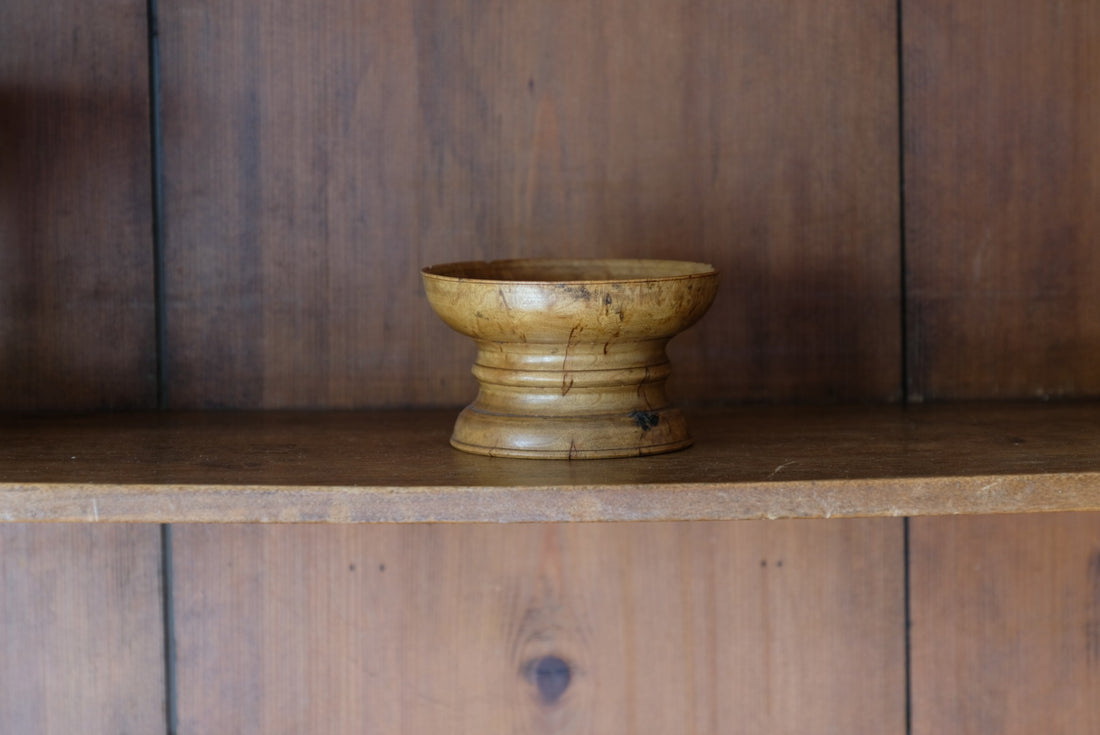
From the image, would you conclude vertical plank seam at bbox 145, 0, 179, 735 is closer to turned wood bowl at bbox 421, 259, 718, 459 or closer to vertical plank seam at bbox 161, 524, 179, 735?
vertical plank seam at bbox 161, 524, 179, 735

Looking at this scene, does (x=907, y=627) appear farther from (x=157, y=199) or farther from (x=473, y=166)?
(x=157, y=199)

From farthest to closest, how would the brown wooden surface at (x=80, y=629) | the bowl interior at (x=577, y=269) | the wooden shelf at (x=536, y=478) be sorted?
the brown wooden surface at (x=80, y=629) < the bowl interior at (x=577, y=269) < the wooden shelf at (x=536, y=478)

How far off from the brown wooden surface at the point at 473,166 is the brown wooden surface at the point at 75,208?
2cm

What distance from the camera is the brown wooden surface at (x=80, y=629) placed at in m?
0.75

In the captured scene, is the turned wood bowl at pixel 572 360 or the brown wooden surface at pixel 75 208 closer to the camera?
the turned wood bowl at pixel 572 360

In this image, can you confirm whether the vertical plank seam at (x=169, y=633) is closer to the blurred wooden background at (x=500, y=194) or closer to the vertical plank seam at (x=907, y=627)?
the blurred wooden background at (x=500, y=194)

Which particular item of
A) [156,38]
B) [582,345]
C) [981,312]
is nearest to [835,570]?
[981,312]

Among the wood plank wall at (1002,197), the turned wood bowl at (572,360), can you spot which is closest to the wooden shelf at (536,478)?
the turned wood bowl at (572,360)

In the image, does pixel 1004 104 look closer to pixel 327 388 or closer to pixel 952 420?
pixel 952 420

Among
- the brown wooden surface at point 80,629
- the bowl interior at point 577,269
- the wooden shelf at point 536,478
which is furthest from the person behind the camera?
the brown wooden surface at point 80,629

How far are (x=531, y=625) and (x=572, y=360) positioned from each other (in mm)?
252

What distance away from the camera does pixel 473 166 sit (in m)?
0.72

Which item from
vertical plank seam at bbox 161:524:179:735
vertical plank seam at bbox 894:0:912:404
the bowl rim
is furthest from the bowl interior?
vertical plank seam at bbox 161:524:179:735

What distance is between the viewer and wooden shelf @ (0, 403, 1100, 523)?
51cm
